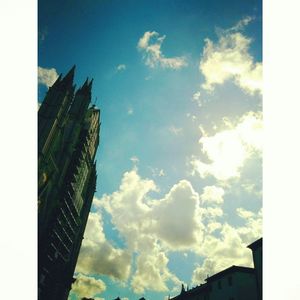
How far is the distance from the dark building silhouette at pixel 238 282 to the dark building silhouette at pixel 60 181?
54.6 feet

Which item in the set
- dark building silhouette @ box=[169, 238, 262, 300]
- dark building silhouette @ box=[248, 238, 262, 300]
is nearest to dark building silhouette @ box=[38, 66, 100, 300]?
dark building silhouette @ box=[169, 238, 262, 300]

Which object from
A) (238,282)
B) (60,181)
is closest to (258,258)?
(238,282)

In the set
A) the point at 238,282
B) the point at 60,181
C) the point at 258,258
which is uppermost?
the point at 60,181

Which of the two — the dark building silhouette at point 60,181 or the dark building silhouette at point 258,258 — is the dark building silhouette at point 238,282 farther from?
the dark building silhouette at point 60,181

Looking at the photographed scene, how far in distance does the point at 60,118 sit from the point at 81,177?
14.3 m

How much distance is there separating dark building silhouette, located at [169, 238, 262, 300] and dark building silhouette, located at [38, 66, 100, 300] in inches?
655

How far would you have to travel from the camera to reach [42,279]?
102ft

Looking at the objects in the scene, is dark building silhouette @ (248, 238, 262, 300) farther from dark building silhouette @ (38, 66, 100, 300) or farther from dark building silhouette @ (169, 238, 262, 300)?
dark building silhouette @ (38, 66, 100, 300)

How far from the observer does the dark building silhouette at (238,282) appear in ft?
79.2

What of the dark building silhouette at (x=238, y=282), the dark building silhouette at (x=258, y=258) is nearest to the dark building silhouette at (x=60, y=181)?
the dark building silhouette at (x=238, y=282)

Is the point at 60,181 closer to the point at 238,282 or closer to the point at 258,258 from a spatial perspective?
the point at 238,282

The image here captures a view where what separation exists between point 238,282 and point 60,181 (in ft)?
72.7

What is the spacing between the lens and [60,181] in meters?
36.1
